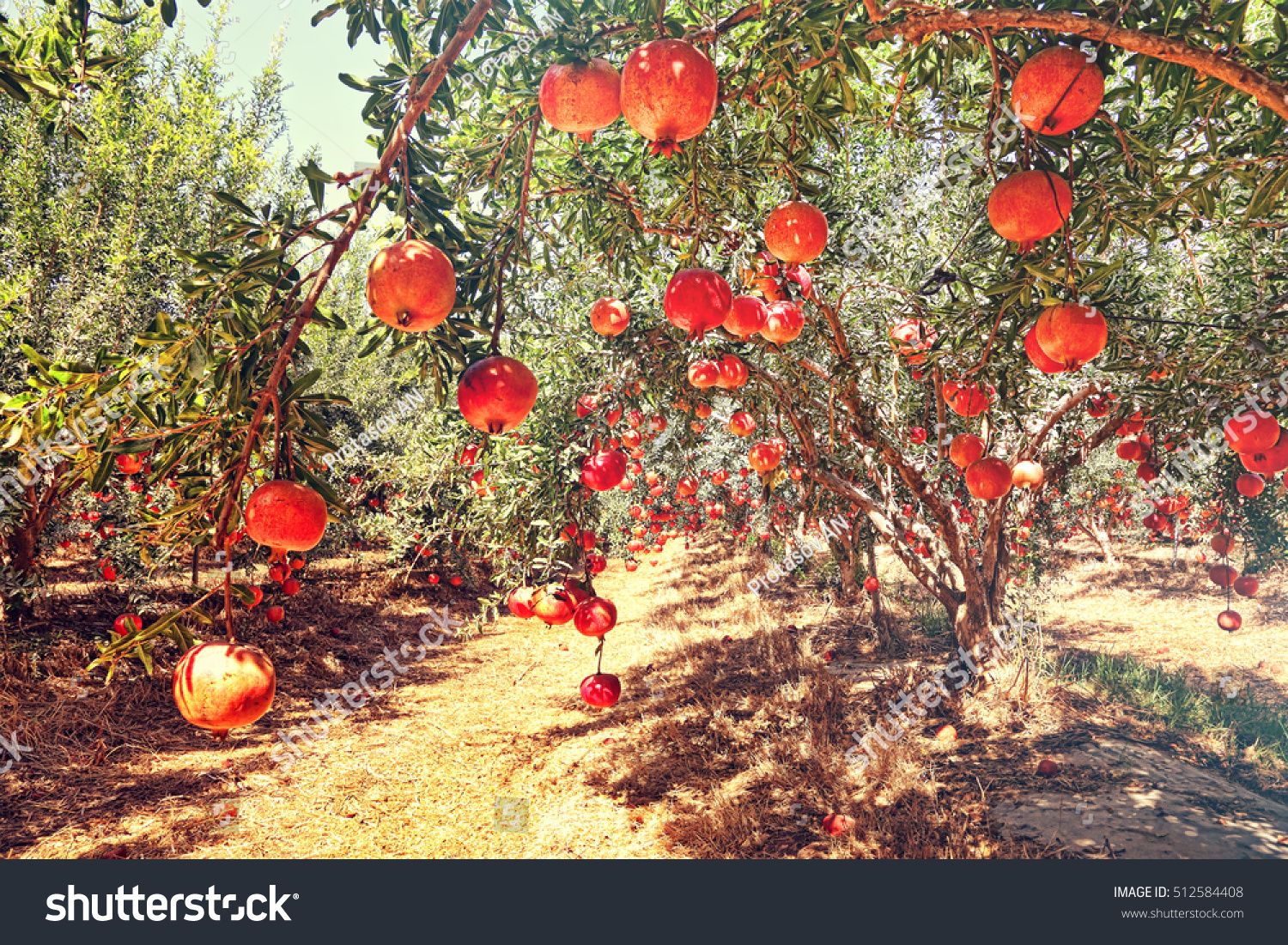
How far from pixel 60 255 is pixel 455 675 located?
6.51 m

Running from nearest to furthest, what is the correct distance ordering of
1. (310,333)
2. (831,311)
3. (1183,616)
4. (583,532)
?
(583,532)
(831,311)
(310,333)
(1183,616)

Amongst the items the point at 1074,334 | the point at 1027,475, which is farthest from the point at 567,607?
the point at 1027,475

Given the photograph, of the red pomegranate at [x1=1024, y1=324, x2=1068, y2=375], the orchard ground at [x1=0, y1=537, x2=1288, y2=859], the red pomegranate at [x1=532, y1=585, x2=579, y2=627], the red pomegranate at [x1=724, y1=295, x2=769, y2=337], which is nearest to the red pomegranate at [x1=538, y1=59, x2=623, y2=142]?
the red pomegranate at [x1=724, y1=295, x2=769, y2=337]

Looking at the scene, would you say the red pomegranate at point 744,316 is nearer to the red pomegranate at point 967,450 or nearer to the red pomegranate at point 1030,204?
the red pomegranate at point 1030,204

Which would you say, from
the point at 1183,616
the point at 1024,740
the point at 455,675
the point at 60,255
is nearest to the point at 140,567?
the point at 60,255

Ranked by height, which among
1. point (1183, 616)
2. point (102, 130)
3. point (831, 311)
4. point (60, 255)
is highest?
point (102, 130)

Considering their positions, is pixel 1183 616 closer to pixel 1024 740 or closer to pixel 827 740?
pixel 1024 740

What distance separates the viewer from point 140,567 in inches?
284

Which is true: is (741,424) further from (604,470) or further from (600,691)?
(600,691)

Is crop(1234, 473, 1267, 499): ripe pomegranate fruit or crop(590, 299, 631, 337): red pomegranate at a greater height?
crop(590, 299, 631, 337): red pomegranate

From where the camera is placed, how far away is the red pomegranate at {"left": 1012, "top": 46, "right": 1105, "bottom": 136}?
1482 millimetres

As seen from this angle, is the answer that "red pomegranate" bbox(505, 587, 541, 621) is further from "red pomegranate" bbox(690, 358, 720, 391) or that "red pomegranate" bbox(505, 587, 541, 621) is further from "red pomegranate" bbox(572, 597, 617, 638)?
"red pomegranate" bbox(690, 358, 720, 391)

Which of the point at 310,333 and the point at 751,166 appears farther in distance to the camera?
the point at 310,333

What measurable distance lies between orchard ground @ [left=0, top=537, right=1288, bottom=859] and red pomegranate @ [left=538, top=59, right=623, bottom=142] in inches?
181
